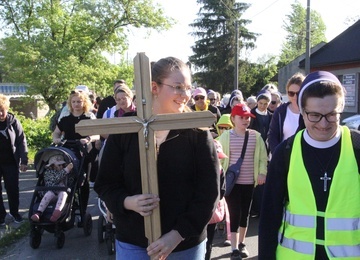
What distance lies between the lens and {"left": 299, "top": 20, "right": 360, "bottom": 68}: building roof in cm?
2195

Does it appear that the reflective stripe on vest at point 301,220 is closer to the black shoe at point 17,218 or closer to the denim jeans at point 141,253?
the denim jeans at point 141,253

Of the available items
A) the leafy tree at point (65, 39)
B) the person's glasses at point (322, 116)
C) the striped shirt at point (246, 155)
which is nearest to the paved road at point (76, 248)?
the striped shirt at point (246, 155)

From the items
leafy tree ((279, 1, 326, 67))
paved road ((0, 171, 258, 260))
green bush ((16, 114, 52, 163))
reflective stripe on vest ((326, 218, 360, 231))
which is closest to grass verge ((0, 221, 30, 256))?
paved road ((0, 171, 258, 260))

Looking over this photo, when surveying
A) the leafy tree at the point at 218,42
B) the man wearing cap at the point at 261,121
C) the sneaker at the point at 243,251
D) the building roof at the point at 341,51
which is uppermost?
the leafy tree at the point at 218,42

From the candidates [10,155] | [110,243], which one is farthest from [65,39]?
[110,243]

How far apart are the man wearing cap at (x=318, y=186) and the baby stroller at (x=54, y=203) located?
12.1 feet

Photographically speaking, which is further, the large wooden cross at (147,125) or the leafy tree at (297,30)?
the leafy tree at (297,30)

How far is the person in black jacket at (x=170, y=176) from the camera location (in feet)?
7.41

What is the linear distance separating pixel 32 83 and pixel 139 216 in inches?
882

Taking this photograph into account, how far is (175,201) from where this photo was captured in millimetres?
2277

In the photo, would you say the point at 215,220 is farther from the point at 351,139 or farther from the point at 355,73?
the point at 355,73

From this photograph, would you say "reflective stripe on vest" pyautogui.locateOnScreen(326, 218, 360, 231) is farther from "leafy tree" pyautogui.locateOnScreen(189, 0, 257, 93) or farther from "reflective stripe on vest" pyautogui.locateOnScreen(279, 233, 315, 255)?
"leafy tree" pyautogui.locateOnScreen(189, 0, 257, 93)

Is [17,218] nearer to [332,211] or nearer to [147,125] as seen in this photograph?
[147,125]

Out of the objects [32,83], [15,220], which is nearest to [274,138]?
[15,220]
